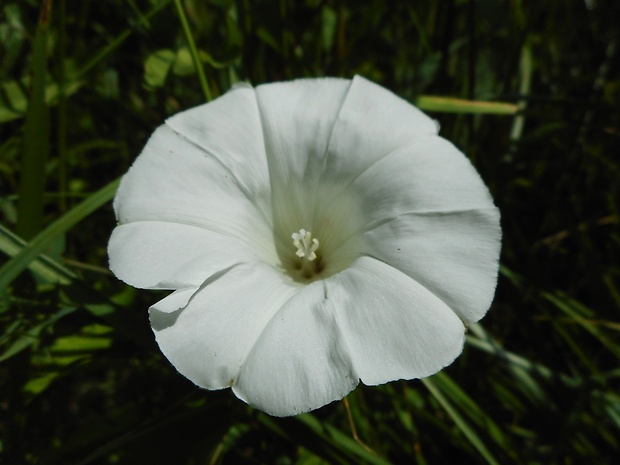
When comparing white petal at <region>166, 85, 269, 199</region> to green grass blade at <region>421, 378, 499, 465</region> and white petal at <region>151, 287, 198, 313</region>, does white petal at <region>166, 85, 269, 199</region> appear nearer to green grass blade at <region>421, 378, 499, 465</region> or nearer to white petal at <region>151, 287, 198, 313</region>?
white petal at <region>151, 287, 198, 313</region>

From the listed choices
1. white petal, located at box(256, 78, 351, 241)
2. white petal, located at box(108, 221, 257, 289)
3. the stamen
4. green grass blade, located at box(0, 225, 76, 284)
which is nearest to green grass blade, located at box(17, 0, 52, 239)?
green grass blade, located at box(0, 225, 76, 284)

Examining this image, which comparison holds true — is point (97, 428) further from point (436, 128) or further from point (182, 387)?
point (436, 128)

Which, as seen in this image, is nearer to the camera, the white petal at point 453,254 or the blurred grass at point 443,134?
the white petal at point 453,254

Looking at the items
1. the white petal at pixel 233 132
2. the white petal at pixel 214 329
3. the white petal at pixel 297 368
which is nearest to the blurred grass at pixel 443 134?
the white petal at pixel 233 132

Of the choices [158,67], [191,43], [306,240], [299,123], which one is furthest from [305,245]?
[158,67]

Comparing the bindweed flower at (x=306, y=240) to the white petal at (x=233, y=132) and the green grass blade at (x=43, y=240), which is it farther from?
the green grass blade at (x=43, y=240)

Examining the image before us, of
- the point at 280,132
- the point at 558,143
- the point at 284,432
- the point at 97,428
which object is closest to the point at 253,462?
the point at 284,432

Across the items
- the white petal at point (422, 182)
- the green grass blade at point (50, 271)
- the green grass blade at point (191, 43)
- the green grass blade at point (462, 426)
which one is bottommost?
the green grass blade at point (462, 426)
